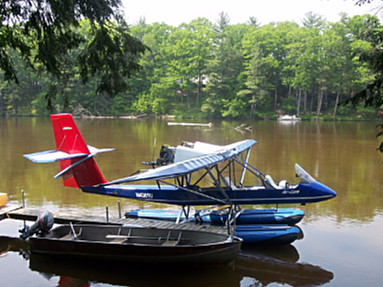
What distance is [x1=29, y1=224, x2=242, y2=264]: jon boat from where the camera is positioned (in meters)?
8.27

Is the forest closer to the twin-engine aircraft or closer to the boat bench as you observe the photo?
the twin-engine aircraft

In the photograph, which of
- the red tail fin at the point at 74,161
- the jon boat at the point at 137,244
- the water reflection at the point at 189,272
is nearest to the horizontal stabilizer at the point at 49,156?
the red tail fin at the point at 74,161

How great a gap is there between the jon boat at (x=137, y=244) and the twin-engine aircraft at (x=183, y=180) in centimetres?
123

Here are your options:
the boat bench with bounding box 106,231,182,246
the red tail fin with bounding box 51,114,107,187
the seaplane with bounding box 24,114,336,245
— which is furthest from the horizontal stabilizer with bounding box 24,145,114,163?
the boat bench with bounding box 106,231,182,246

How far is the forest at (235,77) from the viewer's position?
198ft

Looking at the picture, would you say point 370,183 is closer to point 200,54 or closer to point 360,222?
point 360,222

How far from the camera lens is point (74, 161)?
1141 cm

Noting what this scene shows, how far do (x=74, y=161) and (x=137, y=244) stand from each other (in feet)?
13.4

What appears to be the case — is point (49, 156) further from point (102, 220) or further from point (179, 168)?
point (179, 168)

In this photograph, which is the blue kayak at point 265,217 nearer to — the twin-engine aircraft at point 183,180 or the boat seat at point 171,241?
the twin-engine aircraft at point 183,180

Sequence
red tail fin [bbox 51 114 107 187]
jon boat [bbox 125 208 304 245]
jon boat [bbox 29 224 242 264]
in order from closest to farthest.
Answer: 1. jon boat [bbox 29 224 242 264]
2. jon boat [bbox 125 208 304 245]
3. red tail fin [bbox 51 114 107 187]

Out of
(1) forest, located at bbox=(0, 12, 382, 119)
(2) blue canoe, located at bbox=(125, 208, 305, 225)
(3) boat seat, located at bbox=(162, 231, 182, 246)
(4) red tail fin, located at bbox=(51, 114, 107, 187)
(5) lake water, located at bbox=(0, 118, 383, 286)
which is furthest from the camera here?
(1) forest, located at bbox=(0, 12, 382, 119)

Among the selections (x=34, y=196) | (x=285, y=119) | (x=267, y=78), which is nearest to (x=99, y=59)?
(x=34, y=196)

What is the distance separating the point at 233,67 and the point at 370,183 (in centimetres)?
5522
